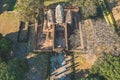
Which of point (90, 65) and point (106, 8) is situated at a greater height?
point (106, 8)

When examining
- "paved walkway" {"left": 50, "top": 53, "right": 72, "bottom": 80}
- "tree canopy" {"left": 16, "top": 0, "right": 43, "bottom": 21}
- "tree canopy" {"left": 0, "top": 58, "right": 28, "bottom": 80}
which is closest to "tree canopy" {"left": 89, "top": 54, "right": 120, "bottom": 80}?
"paved walkway" {"left": 50, "top": 53, "right": 72, "bottom": 80}

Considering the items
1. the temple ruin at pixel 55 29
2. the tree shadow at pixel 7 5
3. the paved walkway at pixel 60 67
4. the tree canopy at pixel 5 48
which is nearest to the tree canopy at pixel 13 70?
the tree canopy at pixel 5 48

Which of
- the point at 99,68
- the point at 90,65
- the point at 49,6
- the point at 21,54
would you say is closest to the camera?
the point at 99,68

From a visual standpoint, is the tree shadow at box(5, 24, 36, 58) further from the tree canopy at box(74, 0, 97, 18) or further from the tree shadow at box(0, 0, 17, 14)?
the tree canopy at box(74, 0, 97, 18)

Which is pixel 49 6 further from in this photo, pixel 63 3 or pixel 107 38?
pixel 107 38

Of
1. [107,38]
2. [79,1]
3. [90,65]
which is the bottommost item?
[90,65]

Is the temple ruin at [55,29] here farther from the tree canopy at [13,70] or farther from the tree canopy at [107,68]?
the tree canopy at [107,68]

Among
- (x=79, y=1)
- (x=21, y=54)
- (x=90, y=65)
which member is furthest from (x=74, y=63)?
(x=79, y=1)
